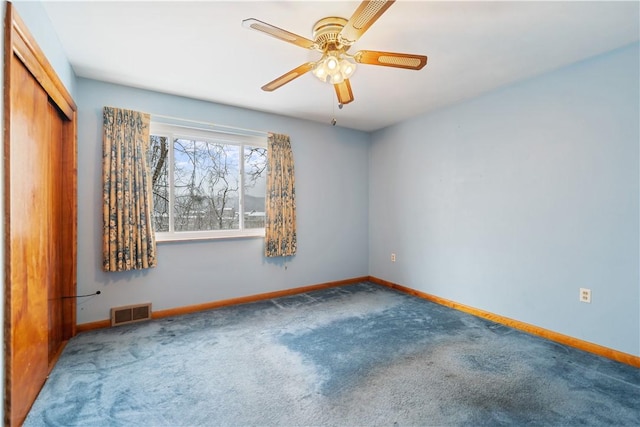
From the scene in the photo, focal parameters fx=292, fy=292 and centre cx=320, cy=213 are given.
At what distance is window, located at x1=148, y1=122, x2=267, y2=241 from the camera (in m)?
3.26

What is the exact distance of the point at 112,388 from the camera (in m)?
1.91

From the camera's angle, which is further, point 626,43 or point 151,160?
point 151,160

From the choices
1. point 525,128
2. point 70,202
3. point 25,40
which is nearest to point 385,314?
point 525,128

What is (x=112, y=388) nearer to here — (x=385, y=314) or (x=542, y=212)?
(x=385, y=314)

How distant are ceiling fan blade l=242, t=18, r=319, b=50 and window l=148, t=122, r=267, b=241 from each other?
81.8 inches

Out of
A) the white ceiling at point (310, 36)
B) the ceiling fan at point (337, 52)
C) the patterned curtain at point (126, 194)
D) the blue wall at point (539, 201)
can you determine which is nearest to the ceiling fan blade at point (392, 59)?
the ceiling fan at point (337, 52)

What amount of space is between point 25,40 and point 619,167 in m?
3.99

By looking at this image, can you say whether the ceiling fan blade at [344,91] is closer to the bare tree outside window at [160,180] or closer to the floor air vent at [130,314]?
the bare tree outside window at [160,180]

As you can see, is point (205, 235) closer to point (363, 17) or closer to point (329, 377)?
point (329, 377)

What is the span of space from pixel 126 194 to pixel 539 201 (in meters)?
3.98

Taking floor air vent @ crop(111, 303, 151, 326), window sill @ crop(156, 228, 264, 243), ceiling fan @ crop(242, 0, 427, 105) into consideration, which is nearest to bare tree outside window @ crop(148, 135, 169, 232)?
window sill @ crop(156, 228, 264, 243)

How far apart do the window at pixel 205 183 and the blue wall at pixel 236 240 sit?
0.18m

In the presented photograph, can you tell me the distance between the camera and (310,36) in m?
2.13

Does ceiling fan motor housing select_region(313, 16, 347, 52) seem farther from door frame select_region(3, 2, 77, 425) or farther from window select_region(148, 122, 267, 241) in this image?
window select_region(148, 122, 267, 241)
